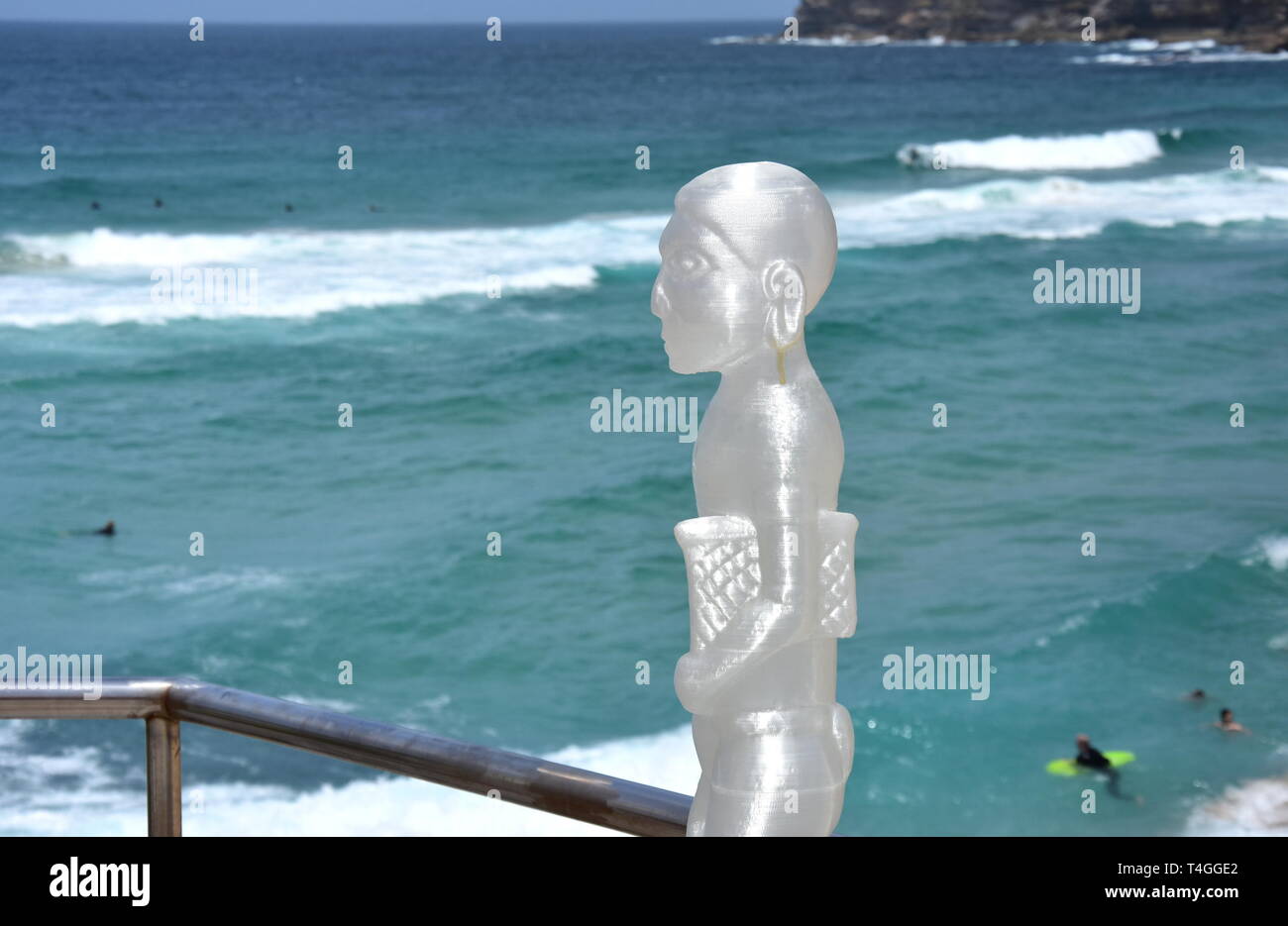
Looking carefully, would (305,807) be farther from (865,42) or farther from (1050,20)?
(865,42)

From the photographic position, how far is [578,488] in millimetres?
14062

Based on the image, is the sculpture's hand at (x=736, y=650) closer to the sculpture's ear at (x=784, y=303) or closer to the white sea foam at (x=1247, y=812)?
the sculpture's ear at (x=784, y=303)

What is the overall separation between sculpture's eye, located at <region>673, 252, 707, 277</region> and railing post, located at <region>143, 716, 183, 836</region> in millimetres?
1095

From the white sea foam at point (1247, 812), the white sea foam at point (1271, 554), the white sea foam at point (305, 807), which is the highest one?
the white sea foam at point (1271, 554)

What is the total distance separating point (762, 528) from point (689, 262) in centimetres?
39

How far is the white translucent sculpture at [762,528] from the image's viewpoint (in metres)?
2.01

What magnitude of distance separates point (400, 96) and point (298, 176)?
25213mm

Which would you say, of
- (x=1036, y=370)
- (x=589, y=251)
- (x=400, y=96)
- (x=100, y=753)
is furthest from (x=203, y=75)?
(x=100, y=753)

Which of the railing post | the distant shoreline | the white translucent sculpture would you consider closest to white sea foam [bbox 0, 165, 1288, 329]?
the railing post

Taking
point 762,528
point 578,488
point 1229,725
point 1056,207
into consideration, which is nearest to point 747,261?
point 762,528

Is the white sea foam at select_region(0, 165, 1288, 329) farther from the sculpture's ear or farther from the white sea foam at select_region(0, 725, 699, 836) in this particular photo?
the sculpture's ear

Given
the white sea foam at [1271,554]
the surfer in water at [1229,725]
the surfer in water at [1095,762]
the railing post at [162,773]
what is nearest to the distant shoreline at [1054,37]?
the white sea foam at [1271,554]

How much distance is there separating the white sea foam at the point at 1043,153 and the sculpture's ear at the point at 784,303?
124 ft

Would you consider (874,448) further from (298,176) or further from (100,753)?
(298,176)
